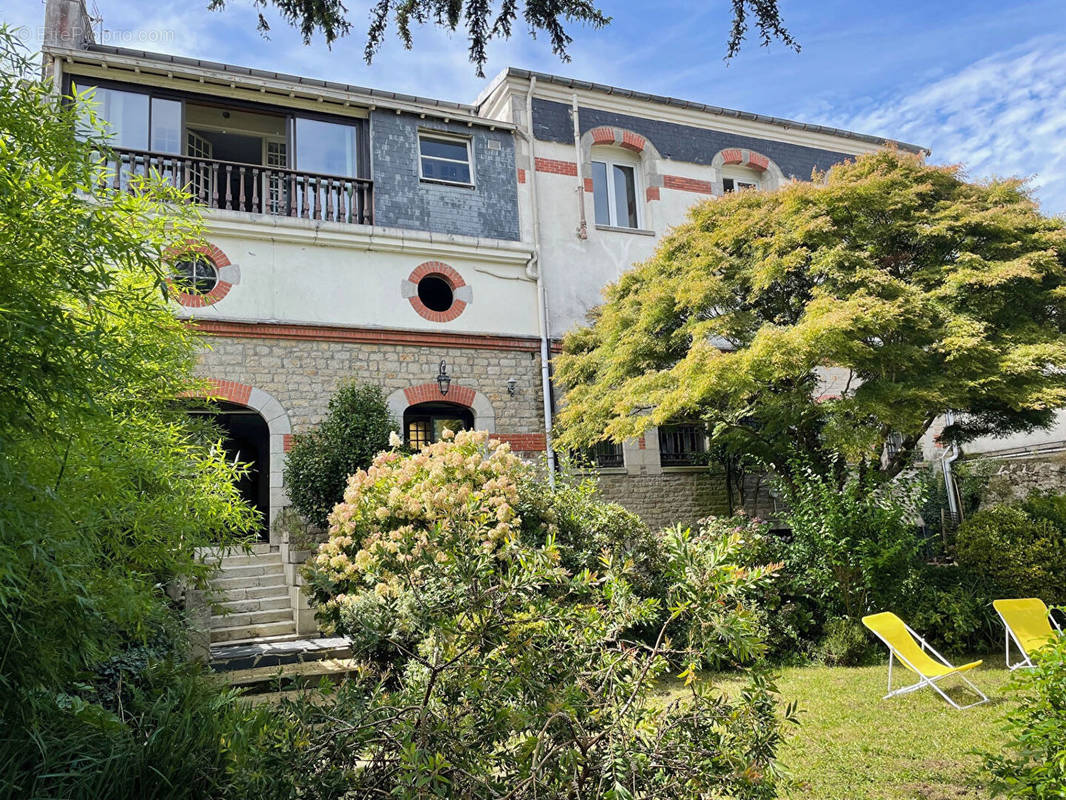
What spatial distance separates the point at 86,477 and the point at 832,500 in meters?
7.59

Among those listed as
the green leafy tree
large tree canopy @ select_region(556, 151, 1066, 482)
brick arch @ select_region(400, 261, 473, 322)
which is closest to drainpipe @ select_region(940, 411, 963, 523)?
large tree canopy @ select_region(556, 151, 1066, 482)

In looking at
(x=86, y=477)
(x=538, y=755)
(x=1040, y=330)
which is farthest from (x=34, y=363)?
(x=1040, y=330)

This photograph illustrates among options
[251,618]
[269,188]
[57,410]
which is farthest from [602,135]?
[57,410]

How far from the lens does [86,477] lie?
333 cm

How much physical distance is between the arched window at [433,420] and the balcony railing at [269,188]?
10.2ft

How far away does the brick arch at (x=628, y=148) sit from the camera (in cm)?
1327

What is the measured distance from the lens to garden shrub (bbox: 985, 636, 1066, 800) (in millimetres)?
2824

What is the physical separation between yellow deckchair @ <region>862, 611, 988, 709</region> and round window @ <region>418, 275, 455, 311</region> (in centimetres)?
771

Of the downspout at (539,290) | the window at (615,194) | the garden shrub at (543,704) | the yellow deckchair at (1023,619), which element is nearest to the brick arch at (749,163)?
the window at (615,194)

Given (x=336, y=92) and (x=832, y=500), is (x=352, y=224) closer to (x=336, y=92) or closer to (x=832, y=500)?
(x=336, y=92)

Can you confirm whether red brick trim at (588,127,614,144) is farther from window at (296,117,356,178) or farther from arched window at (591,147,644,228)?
window at (296,117,356,178)

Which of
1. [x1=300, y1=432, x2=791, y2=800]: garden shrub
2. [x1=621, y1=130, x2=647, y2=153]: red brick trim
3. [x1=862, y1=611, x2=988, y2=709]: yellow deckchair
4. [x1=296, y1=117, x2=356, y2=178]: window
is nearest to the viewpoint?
[x1=300, y1=432, x2=791, y2=800]: garden shrub

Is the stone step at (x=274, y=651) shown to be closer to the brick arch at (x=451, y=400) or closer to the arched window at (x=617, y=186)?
the brick arch at (x=451, y=400)

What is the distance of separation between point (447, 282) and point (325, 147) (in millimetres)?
2896
